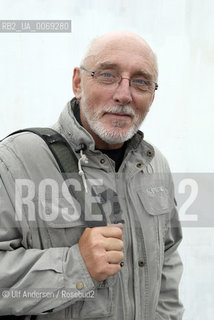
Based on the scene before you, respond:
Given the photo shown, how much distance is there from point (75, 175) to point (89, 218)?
0.11 meters

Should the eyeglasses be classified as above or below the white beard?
above

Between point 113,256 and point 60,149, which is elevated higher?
point 60,149

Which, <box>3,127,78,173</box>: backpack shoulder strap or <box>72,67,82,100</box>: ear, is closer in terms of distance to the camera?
<box>3,127,78,173</box>: backpack shoulder strap

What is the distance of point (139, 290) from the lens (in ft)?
3.19

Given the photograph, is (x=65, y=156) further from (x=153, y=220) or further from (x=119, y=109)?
(x=153, y=220)

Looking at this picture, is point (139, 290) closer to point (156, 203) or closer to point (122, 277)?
point (122, 277)

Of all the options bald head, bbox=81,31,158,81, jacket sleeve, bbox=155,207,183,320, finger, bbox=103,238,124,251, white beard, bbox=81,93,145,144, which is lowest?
jacket sleeve, bbox=155,207,183,320

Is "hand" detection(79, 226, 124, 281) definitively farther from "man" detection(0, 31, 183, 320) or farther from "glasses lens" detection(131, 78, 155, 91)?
"glasses lens" detection(131, 78, 155, 91)

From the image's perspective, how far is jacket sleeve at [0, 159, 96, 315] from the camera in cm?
83

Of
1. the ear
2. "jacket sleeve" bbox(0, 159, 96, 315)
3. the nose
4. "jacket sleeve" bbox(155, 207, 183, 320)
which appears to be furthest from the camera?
"jacket sleeve" bbox(155, 207, 183, 320)

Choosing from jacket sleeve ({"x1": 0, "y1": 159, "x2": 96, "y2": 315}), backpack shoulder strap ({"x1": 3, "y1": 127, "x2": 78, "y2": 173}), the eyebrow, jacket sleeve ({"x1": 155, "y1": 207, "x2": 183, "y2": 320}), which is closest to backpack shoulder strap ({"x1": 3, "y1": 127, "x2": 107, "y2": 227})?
backpack shoulder strap ({"x1": 3, "y1": 127, "x2": 78, "y2": 173})

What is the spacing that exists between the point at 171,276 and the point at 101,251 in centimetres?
43

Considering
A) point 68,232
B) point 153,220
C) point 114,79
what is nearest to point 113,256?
point 68,232

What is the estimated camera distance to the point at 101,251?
841mm
